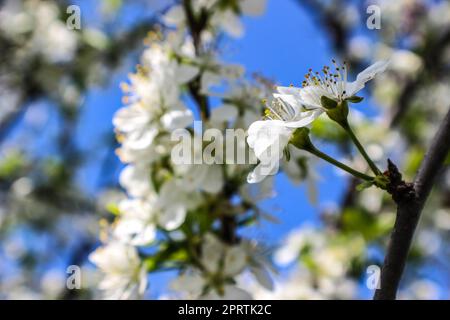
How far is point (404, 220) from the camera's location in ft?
3.20

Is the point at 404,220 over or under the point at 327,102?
under

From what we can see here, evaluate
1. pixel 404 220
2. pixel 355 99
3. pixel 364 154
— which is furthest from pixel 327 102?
pixel 404 220

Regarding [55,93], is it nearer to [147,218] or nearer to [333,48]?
[333,48]

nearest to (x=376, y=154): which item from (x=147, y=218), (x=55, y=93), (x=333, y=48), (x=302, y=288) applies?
(x=302, y=288)

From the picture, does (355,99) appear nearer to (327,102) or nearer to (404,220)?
(327,102)

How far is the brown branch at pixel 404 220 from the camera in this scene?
0.98 meters

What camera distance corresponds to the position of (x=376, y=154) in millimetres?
2238

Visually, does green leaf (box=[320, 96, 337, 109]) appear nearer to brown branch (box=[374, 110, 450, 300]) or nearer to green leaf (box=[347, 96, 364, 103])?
green leaf (box=[347, 96, 364, 103])

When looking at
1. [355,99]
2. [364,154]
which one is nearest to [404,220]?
[364,154]

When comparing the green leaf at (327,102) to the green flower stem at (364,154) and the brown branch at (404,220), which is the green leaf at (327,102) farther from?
the brown branch at (404,220)

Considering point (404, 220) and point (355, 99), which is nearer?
point (404, 220)

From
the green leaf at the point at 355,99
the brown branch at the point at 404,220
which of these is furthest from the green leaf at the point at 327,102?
the brown branch at the point at 404,220

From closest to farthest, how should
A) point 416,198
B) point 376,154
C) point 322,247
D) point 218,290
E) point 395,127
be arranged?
point 416,198
point 218,290
point 376,154
point 322,247
point 395,127
